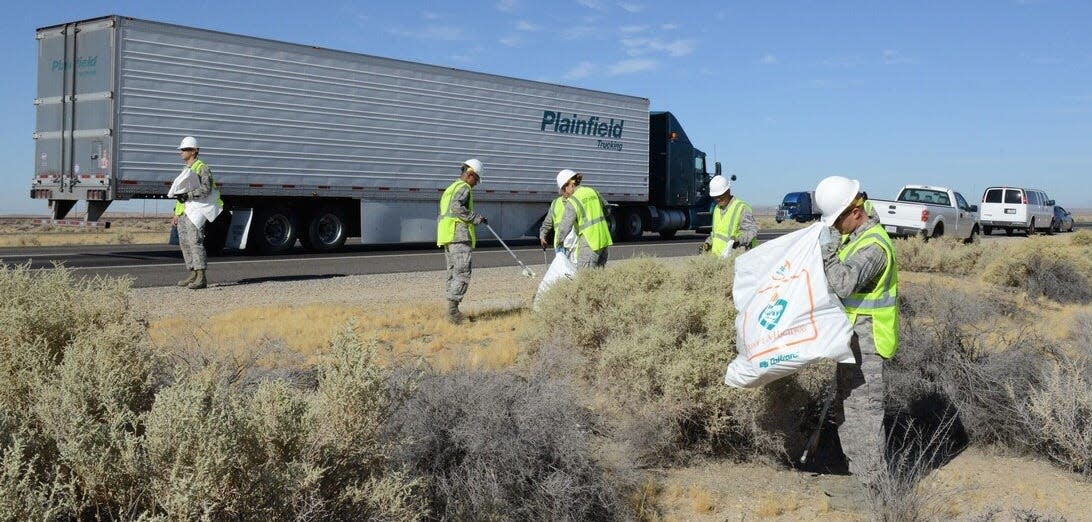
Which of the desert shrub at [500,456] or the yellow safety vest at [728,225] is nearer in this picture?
the desert shrub at [500,456]

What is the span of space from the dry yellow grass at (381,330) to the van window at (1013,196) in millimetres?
29856

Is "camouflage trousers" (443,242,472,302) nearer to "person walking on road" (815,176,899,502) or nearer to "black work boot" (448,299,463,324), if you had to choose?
"black work boot" (448,299,463,324)

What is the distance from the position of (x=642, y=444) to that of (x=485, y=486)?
1.45 metres

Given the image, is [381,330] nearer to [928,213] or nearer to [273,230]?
[273,230]

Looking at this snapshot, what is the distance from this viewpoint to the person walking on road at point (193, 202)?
11.2m

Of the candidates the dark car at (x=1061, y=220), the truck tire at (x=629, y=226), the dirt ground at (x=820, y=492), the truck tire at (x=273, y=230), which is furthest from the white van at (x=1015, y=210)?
the dirt ground at (x=820, y=492)

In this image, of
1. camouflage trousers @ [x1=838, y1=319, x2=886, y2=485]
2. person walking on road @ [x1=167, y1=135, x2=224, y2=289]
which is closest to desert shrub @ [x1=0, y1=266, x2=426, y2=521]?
camouflage trousers @ [x1=838, y1=319, x2=886, y2=485]

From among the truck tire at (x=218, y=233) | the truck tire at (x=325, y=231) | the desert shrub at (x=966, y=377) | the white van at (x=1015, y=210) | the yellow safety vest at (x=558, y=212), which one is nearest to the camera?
the desert shrub at (x=966, y=377)

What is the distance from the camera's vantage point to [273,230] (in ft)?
62.6

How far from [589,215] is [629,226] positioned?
19.0 meters

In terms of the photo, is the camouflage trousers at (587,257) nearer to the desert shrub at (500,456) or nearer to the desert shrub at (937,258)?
the desert shrub at (500,456)

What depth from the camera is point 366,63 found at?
20.3 m

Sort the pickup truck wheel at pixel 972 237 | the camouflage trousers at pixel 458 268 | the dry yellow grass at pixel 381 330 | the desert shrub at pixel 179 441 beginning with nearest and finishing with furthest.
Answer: the desert shrub at pixel 179 441
the dry yellow grass at pixel 381 330
the camouflage trousers at pixel 458 268
the pickup truck wheel at pixel 972 237

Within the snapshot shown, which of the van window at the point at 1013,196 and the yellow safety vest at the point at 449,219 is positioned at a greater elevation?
the van window at the point at 1013,196
